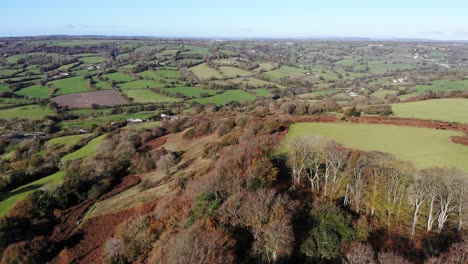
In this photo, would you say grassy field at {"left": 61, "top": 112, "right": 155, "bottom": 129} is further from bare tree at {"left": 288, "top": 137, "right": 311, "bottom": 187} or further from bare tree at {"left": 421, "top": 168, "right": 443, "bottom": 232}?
bare tree at {"left": 421, "top": 168, "right": 443, "bottom": 232}

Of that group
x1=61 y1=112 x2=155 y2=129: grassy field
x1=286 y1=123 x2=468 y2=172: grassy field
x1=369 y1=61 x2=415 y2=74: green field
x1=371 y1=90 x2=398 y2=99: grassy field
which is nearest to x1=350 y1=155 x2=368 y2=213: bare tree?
x1=286 y1=123 x2=468 y2=172: grassy field

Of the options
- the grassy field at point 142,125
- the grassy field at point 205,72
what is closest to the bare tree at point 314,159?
the grassy field at point 142,125

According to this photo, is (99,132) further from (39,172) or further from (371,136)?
(371,136)

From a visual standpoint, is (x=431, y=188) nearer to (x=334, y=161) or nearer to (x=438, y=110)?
(x=334, y=161)

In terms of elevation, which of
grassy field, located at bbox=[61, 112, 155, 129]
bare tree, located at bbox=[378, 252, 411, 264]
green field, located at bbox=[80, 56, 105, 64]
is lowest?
grassy field, located at bbox=[61, 112, 155, 129]

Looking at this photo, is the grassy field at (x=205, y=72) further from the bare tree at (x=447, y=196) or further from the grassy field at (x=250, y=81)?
the bare tree at (x=447, y=196)

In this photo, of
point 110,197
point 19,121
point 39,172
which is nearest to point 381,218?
point 110,197
